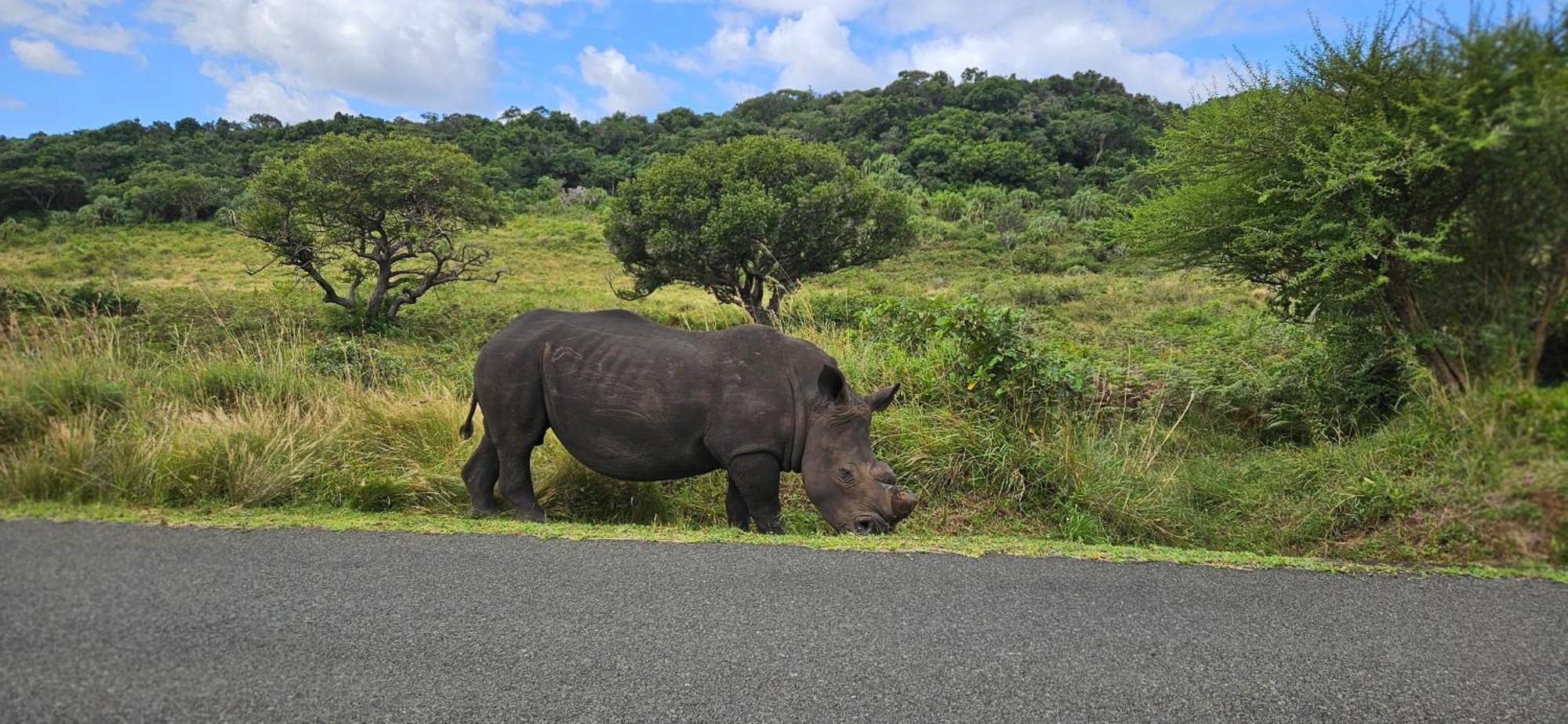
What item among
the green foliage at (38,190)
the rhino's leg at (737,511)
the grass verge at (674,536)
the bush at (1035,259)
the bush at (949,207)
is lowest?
the rhino's leg at (737,511)

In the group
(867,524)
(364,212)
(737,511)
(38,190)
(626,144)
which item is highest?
(626,144)

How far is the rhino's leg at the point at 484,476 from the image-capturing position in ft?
18.0

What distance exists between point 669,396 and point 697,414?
20 cm

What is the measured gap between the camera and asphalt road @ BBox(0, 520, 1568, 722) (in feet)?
8.20

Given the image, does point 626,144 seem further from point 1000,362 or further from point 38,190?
point 1000,362

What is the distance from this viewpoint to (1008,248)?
37.5 metres

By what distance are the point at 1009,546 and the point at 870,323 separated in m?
4.55

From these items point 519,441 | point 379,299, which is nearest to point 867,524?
point 519,441

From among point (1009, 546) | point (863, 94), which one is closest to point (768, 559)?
point (1009, 546)

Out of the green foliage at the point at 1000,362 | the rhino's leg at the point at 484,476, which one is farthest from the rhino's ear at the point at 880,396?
the rhino's leg at the point at 484,476

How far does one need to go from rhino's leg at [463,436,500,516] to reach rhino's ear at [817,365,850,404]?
2165mm

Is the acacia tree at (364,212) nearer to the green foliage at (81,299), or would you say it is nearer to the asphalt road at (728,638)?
the green foliage at (81,299)

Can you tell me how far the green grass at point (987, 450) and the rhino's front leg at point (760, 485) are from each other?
61 centimetres

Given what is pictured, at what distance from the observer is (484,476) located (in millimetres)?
5520
